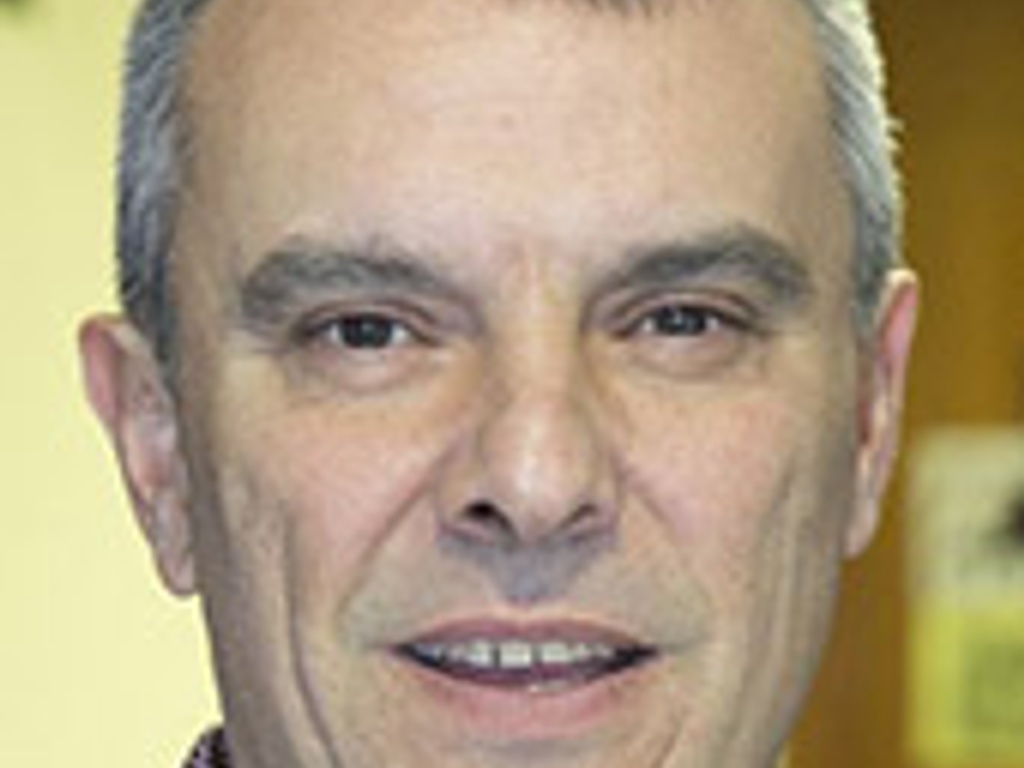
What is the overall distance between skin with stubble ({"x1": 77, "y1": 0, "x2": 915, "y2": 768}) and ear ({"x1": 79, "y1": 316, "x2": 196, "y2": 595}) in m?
0.06

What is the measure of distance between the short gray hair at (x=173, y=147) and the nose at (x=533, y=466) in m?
0.24

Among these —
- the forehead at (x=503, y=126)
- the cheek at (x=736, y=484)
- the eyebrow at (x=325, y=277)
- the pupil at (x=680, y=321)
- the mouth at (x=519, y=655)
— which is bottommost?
the mouth at (x=519, y=655)

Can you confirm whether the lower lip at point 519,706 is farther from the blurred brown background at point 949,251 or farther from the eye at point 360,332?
the blurred brown background at point 949,251

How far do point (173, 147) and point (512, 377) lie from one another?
0.28 m

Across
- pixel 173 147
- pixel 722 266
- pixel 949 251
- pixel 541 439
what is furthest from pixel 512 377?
pixel 949 251

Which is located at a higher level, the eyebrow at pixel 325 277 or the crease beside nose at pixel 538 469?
the eyebrow at pixel 325 277

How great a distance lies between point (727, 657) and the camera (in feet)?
4.12

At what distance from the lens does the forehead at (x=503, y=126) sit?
1.22 metres

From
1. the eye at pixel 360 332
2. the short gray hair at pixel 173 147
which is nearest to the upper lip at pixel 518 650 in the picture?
the eye at pixel 360 332

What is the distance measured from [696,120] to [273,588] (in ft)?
1.11

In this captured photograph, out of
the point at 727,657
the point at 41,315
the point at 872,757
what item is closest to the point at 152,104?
the point at 727,657

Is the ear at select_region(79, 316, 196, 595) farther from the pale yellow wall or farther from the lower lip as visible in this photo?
the pale yellow wall

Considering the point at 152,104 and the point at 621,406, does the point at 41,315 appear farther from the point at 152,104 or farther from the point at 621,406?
the point at 621,406

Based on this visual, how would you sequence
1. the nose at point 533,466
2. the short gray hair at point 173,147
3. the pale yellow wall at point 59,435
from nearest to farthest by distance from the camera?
1. the nose at point 533,466
2. the short gray hair at point 173,147
3. the pale yellow wall at point 59,435
